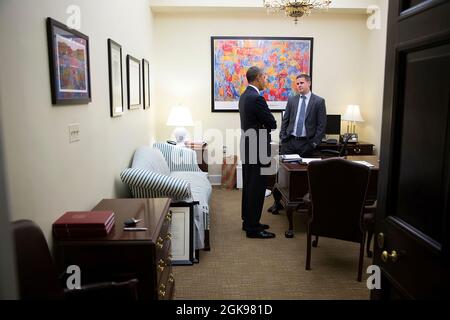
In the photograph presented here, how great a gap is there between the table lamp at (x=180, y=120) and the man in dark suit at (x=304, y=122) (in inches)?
56.6

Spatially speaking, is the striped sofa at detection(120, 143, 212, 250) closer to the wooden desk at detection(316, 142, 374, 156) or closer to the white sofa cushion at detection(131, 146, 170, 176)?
the white sofa cushion at detection(131, 146, 170, 176)

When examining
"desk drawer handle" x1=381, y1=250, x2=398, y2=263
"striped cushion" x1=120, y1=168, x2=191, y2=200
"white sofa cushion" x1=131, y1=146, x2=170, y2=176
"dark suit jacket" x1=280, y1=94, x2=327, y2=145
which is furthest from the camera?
"dark suit jacket" x1=280, y1=94, x2=327, y2=145

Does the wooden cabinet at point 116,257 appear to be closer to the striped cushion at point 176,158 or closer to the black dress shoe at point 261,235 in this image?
the black dress shoe at point 261,235

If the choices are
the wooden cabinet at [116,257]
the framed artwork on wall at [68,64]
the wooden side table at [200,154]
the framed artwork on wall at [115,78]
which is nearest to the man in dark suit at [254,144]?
the framed artwork on wall at [115,78]

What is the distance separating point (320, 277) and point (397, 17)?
217 cm

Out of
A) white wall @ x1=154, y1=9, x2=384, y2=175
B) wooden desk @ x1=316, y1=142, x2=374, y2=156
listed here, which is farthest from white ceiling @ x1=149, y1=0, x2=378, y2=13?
wooden desk @ x1=316, y1=142, x2=374, y2=156

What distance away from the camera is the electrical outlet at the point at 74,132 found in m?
2.12

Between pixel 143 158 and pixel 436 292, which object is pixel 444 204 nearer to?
pixel 436 292

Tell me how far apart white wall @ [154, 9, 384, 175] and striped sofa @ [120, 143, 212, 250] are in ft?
4.13

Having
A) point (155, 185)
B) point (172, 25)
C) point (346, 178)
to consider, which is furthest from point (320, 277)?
point (172, 25)

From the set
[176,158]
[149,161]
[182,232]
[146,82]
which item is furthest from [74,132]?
[146,82]

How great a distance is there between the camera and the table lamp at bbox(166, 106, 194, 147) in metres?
5.16

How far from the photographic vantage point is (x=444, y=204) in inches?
39.4

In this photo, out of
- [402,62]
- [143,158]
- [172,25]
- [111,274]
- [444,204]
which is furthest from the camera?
[172,25]
